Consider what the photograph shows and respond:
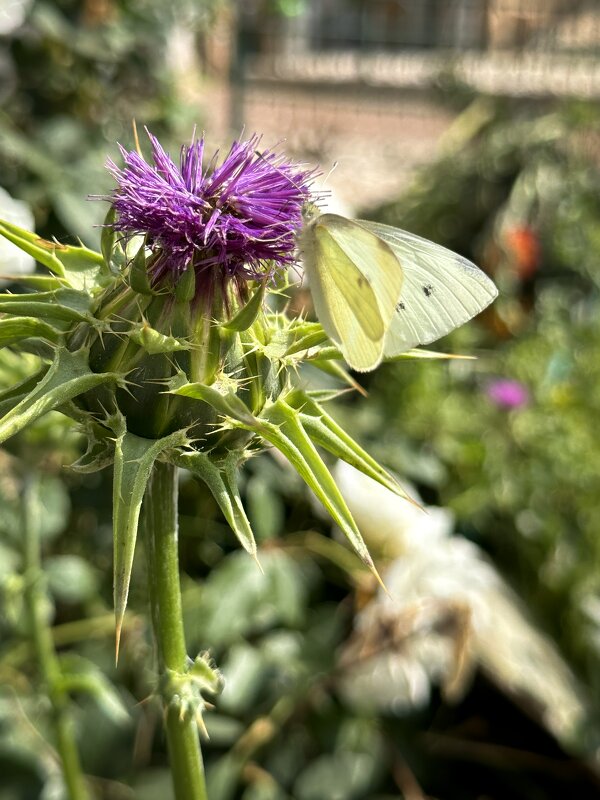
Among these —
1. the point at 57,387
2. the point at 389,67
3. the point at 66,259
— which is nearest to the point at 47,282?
the point at 66,259

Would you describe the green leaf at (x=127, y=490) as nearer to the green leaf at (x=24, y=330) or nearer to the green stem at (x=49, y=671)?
the green leaf at (x=24, y=330)

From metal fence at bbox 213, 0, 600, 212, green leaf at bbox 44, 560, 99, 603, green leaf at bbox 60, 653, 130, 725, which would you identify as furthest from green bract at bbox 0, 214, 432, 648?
metal fence at bbox 213, 0, 600, 212

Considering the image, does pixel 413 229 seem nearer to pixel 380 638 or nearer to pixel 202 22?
pixel 202 22

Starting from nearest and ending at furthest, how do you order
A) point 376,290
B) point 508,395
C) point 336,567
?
point 376,290 < point 336,567 < point 508,395

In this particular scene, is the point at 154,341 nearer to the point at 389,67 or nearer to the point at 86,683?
the point at 86,683

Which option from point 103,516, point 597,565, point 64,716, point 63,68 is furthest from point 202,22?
point 64,716

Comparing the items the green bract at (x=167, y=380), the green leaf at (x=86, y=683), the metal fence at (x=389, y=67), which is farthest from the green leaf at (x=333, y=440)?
the metal fence at (x=389, y=67)
